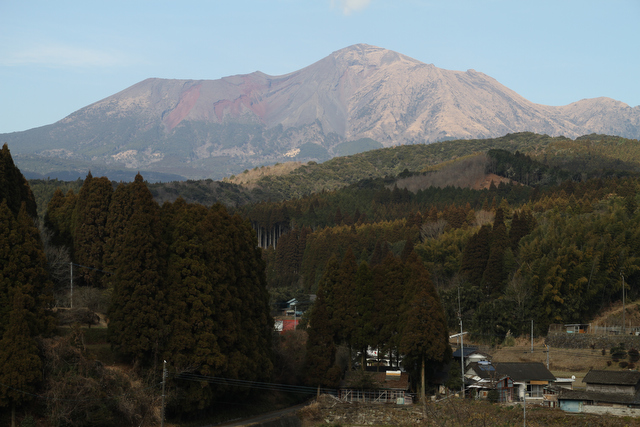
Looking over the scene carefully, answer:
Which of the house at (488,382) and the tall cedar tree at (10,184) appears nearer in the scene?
the tall cedar tree at (10,184)

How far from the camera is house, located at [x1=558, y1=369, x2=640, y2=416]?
38.9 meters

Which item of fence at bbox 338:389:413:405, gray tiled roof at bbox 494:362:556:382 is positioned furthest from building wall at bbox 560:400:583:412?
fence at bbox 338:389:413:405

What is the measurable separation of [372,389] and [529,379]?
9112 mm

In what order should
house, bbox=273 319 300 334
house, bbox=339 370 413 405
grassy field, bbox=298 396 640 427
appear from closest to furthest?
grassy field, bbox=298 396 640 427, house, bbox=339 370 413 405, house, bbox=273 319 300 334

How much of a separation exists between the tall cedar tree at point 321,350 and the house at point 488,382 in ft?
27.3

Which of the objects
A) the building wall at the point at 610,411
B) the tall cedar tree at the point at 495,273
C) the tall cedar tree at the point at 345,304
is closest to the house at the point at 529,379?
the building wall at the point at 610,411

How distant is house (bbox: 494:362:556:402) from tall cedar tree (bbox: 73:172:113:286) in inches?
948

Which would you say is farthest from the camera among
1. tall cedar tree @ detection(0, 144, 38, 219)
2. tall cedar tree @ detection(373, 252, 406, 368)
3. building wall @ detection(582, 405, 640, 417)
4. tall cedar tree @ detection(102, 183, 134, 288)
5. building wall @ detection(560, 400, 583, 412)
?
tall cedar tree @ detection(373, 252, 406, 368)

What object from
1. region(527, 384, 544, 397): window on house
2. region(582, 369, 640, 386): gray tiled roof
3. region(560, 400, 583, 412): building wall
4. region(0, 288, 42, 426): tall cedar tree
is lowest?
region(527, 384, 544, 397): window on house

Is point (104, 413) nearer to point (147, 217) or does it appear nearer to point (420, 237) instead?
point (147, 217)

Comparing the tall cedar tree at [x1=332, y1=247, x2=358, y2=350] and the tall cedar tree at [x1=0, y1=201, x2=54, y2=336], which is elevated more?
the tall cedar tree at [x1=0, y1=201, x2=54, y2=336]

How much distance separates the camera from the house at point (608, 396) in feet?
128

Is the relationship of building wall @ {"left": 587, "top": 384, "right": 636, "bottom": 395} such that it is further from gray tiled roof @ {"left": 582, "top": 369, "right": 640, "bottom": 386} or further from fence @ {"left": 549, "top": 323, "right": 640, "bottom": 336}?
fence @ {"left": 549, "top": 323, "right": 640, "bottom": 336}

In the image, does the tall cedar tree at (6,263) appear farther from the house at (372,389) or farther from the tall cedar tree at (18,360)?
the house at (372,389)
